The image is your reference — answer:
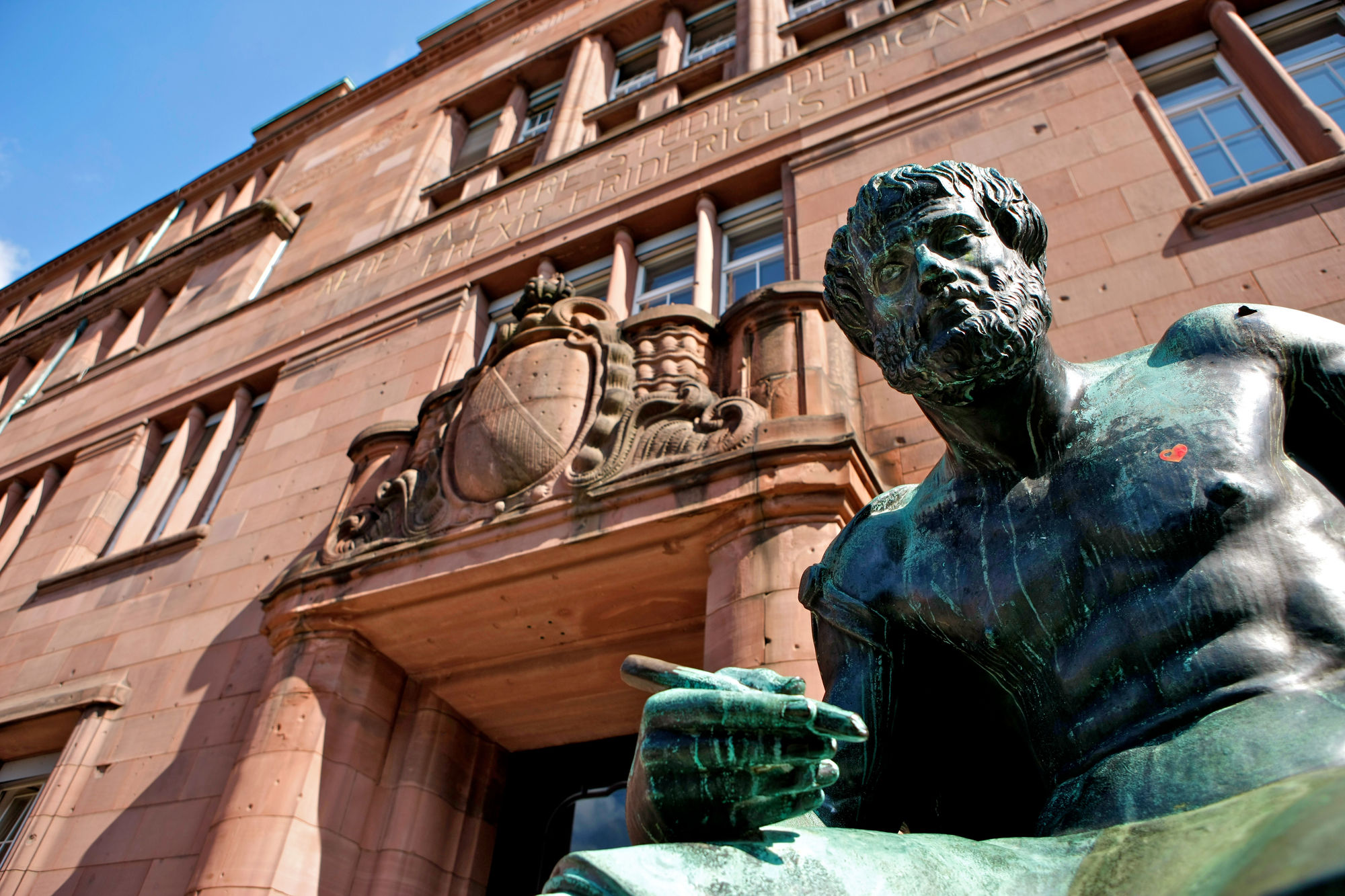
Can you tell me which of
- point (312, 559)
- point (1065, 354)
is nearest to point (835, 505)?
point (1065, 354)

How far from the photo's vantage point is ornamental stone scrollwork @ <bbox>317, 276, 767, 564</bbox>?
15.2 ft

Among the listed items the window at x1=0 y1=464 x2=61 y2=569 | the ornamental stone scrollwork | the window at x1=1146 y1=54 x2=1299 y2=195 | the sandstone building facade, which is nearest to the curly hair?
the sandstone building facade

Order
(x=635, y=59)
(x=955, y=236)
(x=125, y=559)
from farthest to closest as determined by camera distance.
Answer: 1. (x=635, y=59)
2. (x=125, y=559)
3. (x=955, y=236)

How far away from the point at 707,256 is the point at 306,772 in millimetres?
5107

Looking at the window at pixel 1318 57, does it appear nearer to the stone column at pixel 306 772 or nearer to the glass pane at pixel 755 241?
the glass pane at pixel 755 241

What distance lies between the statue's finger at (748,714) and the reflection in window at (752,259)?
631cm

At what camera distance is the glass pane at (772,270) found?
7.25 m

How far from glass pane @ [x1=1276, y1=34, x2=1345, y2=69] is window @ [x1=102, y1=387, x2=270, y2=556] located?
9699mm

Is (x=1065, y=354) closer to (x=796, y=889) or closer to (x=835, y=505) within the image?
(x=835, y=505)

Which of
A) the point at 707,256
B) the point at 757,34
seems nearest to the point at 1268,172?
the point at 707,256

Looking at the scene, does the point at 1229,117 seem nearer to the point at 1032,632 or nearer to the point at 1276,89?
the point at 1276,89

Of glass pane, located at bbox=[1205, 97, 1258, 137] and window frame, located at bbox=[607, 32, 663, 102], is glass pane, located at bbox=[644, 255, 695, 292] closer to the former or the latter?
glass pane, located at bbox=[1205, 97, 1258, 137]

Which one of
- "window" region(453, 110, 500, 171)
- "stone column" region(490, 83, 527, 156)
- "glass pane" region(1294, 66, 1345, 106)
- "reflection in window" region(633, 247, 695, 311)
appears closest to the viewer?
"glass pane" region(1294, 66, 1345, 106)

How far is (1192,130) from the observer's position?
5.95 metres
